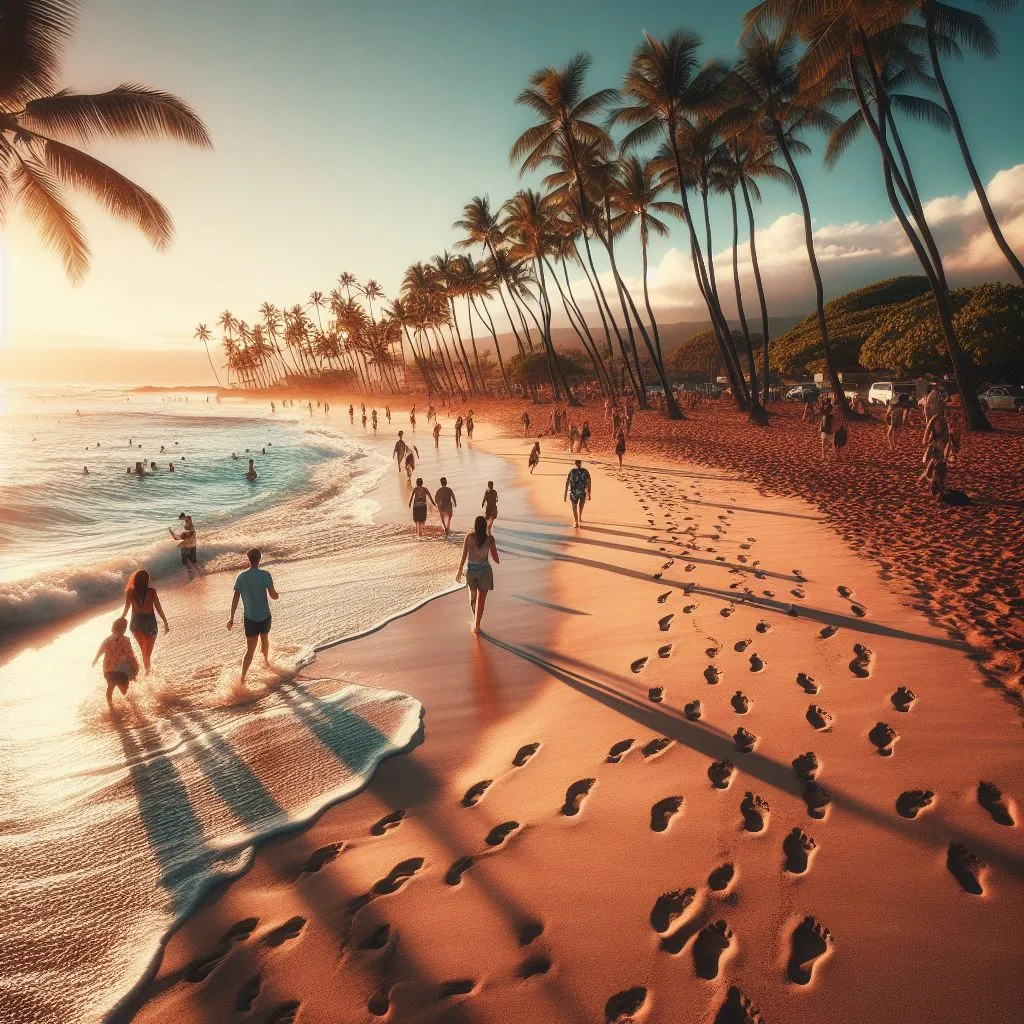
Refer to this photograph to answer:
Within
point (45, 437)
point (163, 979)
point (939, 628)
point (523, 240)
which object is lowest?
point (939, 628)

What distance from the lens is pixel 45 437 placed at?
48.6 m

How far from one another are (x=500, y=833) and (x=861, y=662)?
4.05 m

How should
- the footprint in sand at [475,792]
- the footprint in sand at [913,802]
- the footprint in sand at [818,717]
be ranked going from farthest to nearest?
the footprint in sand at [818,717] < the footprint in sand at [475,792] < the footprint in sand at [913,802]

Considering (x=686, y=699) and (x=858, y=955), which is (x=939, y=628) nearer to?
(x=686, y=699)

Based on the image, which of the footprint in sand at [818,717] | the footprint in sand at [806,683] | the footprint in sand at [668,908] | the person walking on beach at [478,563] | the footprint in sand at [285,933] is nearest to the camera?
the footprint in sand at [668,908]

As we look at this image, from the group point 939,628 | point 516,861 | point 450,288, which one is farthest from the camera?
point 450,288

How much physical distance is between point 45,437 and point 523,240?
4551 centimetres

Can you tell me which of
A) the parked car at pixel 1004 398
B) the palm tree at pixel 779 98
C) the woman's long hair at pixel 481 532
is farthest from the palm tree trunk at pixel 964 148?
the woman's long hair at pixel 481 532

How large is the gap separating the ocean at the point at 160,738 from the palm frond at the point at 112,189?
24.8 ft

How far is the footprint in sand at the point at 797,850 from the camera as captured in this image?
125 inches

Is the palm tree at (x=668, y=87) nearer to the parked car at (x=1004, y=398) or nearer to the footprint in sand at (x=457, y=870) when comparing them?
the parked car at (x=1004, y=398)

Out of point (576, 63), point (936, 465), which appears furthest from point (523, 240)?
point (936, 465)

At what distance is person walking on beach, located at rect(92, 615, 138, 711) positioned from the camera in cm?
584

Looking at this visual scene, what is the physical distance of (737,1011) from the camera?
2.46 m
